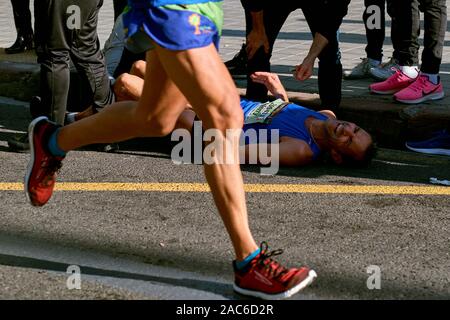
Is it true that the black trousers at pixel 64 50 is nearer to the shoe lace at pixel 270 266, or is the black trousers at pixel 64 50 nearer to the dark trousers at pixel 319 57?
the dark trousers at pixel 319 57

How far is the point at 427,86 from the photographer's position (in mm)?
7086

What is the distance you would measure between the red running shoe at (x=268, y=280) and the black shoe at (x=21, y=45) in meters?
5.67

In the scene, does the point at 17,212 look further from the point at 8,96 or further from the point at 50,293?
the point at 8,96

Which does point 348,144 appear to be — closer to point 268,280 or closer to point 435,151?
point 435,151

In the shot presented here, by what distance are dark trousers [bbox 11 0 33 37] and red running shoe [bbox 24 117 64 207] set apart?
4.75 m

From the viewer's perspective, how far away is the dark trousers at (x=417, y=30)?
6984 millimetres

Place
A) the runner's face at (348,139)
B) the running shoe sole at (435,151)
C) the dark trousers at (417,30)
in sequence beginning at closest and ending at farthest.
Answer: the runner's face at (348,139) → the running shoe sole at (435,151) → the dark trousers at (417,30)

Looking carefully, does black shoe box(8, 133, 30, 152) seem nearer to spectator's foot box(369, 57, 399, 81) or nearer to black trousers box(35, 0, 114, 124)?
black trousers box(35, 0, 114, 124)

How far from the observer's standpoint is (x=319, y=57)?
22.3 feet

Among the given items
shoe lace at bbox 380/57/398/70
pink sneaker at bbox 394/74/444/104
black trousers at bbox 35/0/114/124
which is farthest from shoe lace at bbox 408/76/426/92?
black trousers at bbox 35/0/114/124

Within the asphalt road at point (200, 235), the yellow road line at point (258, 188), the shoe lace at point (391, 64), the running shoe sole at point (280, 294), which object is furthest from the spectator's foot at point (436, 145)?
the running shoe sole at point (280, 294)

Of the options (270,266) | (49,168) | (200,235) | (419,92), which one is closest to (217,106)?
(270,266)

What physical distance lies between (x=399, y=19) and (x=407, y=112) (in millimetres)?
878
